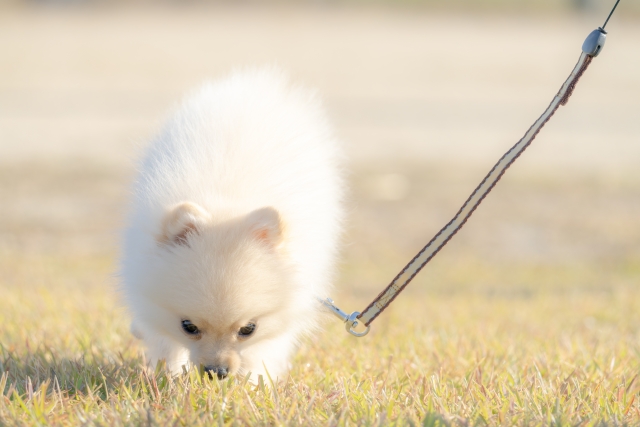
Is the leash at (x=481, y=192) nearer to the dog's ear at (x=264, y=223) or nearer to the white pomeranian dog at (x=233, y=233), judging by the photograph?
the white pomeranian dog at (x=233, y=233)

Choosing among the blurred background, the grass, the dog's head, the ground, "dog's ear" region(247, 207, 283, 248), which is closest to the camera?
the grass

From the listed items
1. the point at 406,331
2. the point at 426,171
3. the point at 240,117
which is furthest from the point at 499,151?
the point at 240,117

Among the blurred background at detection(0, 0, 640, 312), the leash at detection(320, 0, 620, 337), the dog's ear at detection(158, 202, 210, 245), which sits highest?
the leash at detection(320, 0, 620, 337)

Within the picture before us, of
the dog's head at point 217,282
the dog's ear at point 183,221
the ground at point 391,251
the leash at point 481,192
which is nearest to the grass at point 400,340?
the ground at point 391,251

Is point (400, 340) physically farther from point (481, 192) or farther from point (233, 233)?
point (233, 233)

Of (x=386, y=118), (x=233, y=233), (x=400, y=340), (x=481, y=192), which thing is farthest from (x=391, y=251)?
(x=386, y=118)

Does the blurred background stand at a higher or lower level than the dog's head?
lower

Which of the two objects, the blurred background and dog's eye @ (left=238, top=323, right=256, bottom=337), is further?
the blurred background

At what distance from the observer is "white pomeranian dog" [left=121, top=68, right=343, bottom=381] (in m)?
3.01

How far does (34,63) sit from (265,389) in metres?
26.1

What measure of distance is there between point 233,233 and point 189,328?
449mm

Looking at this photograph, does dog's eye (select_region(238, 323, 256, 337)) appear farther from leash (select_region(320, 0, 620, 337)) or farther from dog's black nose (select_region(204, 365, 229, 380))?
leash (select_region(320, 0, 620, 337))

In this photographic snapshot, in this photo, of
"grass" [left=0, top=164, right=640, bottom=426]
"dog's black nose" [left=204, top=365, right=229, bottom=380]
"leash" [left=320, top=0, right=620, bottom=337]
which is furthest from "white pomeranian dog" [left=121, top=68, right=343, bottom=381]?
A: "leash" [left=320, top=0, right=620, bottom=337]

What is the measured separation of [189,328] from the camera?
3090mm
